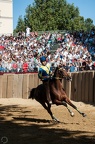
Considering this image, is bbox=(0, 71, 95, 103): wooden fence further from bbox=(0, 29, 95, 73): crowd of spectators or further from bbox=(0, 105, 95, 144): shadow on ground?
bbox=(0, 105, 95, 144): shadow on ground

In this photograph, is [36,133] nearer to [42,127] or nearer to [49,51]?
[42,127]

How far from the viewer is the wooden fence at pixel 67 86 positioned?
17250 millimetres

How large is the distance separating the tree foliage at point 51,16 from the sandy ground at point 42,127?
54.3 m

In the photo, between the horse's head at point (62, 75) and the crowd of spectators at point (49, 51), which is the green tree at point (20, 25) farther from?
the horse's head at point (62, 75)

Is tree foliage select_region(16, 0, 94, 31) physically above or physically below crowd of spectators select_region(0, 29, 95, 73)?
above

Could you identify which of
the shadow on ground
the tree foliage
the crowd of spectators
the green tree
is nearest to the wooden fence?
the crowd of spectators

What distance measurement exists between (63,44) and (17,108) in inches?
658

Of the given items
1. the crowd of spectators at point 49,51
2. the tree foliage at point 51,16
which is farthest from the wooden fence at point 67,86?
the tree foliage at point 51,16

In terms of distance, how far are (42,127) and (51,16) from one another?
202 feet

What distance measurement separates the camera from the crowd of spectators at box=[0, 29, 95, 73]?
24206 millimetres

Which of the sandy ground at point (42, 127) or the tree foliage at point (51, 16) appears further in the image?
the tree foliage at point (51, 16)

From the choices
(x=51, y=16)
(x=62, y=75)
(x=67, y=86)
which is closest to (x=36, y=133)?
(x=62, y=75)

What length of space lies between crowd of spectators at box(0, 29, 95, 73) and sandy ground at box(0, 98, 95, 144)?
6652 millimetres

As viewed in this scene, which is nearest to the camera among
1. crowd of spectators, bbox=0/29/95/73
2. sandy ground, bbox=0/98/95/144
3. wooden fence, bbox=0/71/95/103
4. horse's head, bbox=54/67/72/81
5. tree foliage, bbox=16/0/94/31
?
sandy ground, bbox=0/98/95/144
